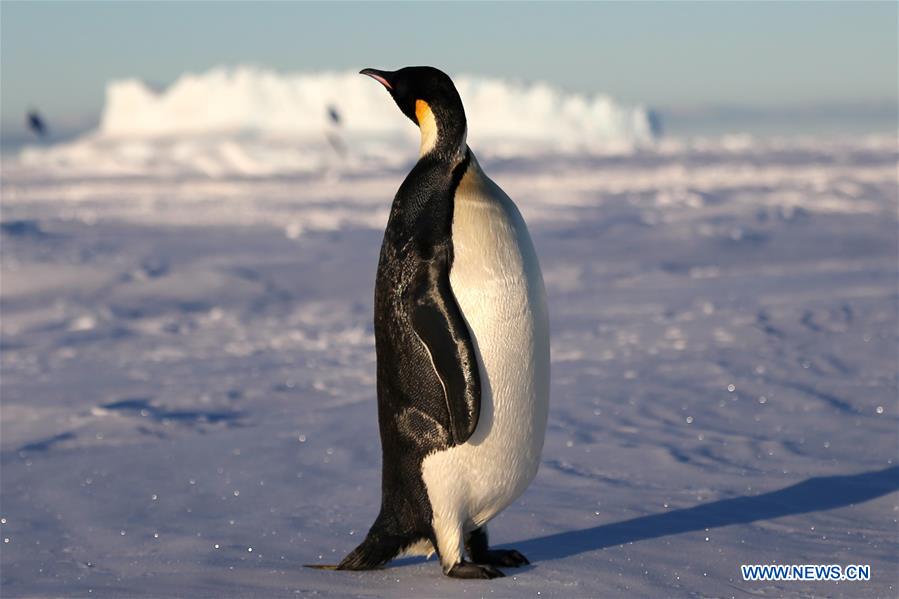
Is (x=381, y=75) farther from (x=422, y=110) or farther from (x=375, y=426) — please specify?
(x=375, y=426)

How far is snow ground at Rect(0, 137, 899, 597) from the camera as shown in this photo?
3.15m

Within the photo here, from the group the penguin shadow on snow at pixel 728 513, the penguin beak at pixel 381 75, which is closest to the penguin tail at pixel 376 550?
the penguin shadow on snow at pixel 728 513

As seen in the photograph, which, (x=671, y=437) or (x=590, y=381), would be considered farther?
(x=590, y=381)

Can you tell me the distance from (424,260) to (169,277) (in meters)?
8.52

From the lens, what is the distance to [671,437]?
15.6 feet

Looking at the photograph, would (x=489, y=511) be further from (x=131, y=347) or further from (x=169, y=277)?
(x=169, y=277)

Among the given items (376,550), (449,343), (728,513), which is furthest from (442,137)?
(728,513)

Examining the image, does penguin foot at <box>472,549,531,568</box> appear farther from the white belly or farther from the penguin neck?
the penguin neck

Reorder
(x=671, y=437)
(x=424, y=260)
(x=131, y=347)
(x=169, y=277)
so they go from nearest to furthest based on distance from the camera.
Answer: (x=424, y=260) < (x=671, y=437) < (x=131, y=347) < (x=169, y=277)

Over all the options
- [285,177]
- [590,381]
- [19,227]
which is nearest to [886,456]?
Result: [590,381]

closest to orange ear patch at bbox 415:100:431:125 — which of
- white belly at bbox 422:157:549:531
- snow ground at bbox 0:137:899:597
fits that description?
white belly at bbox 422:157:549:531

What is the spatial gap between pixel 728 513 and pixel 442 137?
163 cm

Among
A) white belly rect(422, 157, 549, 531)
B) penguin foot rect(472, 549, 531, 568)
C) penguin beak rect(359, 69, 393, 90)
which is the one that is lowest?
penguin foot rect(472, 549, 531, 568)

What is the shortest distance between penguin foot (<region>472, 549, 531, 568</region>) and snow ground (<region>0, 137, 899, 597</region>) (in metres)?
0.08
